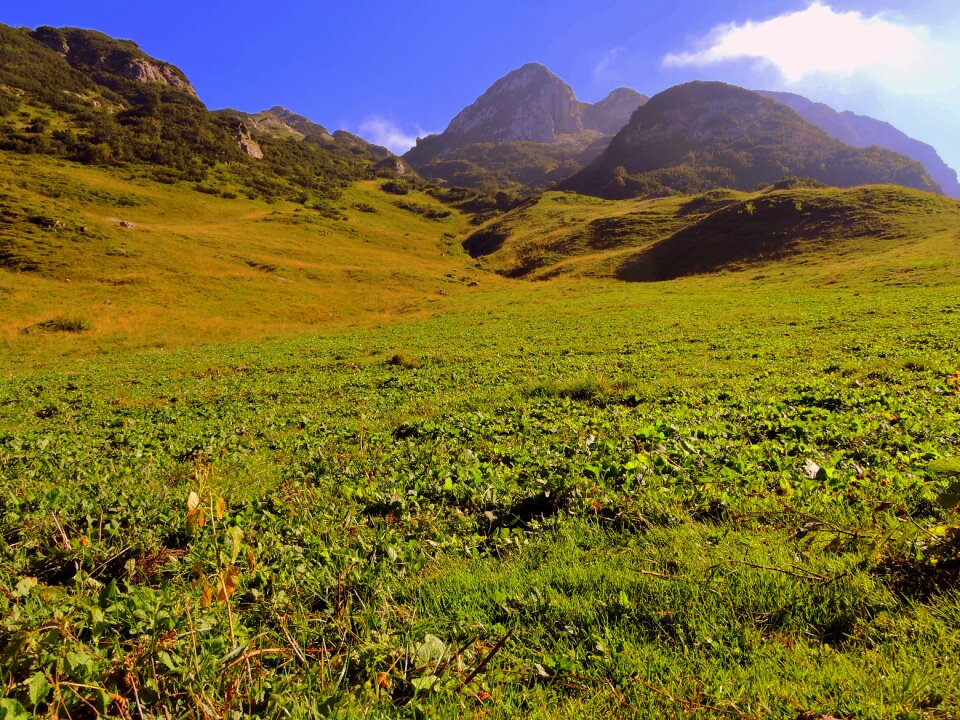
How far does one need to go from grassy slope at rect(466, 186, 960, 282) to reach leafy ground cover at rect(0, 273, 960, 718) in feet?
156

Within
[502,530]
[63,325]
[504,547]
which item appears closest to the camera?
[504,547]

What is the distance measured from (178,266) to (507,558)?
7292 cm

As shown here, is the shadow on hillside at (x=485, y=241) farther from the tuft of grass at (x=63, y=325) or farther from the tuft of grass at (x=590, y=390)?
the tuft of grass at (x=590, y=390)

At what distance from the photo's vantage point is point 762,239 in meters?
74.3

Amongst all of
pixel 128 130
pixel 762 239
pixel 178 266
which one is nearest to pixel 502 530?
pixel 178 266

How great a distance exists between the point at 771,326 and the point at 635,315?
1144 centimetres

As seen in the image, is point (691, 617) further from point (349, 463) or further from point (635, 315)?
point (635, 315)

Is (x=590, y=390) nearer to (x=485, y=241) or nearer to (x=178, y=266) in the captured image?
(x=178, y=266)

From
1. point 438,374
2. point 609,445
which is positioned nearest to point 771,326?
point 438,374

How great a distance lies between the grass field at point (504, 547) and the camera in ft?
8.60

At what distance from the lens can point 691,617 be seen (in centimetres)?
320

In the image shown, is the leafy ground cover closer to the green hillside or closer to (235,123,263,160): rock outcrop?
the green hillside

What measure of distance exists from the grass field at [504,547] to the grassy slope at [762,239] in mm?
47000

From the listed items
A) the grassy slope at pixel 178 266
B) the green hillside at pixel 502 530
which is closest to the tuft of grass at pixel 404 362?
the green hillside at pixel 502 530
